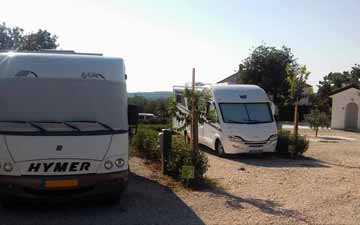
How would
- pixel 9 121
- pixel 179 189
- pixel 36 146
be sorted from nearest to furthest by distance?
pixel 36 146 → pixel 9 121 → pixel 179 189

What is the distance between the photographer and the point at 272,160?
1554 cm

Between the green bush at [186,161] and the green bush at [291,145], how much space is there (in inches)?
245

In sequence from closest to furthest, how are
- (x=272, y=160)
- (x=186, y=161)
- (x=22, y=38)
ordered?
(x=186, y=161), (x=272, y=160), (x=22, y=38)

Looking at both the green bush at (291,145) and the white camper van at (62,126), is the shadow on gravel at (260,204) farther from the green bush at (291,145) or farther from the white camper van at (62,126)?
the green bush at (291,145)

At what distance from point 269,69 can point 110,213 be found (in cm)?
4069

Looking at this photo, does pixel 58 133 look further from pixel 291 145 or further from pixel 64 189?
pixel 291 145

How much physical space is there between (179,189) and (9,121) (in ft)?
12.1

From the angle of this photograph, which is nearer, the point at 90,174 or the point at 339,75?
the point at 90,174

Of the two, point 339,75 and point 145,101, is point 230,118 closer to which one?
point 145,101

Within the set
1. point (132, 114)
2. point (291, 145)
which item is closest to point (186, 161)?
point (132, 114)

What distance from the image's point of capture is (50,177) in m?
6.91

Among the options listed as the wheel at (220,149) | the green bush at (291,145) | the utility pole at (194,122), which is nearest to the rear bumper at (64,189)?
the utility pole at (194,122)

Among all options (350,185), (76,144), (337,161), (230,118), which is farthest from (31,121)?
(337,161)

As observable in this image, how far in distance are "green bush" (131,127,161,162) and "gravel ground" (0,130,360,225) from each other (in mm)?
646
